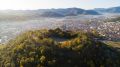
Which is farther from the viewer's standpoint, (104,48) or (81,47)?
(104,48)

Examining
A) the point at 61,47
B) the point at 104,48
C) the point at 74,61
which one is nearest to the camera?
the point at 74,61

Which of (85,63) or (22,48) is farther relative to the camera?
(22,48)

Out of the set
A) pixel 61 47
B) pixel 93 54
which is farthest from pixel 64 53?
pixel 93 54

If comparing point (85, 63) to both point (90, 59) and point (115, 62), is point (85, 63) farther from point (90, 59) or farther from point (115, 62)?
point (115, 62)

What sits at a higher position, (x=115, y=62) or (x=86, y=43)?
(x=86, y=43)

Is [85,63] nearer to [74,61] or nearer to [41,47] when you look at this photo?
[74,61]

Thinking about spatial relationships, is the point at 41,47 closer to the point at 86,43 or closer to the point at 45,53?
the point at 45,53

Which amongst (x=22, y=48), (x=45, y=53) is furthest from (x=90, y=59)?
(x=22, y=48)

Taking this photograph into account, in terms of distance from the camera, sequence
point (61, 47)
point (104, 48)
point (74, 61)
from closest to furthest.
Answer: point (74, 61), point (61, 47), point (104, 48)
